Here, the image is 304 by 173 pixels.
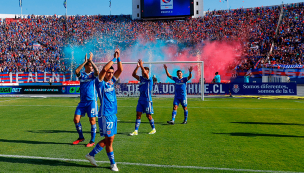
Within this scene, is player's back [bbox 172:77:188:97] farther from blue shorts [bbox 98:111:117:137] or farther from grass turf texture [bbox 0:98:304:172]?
blue shorts [bbox 98:111:117:137]

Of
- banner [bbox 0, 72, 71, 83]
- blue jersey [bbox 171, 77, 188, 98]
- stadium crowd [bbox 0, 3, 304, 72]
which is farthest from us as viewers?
stadium crowd [bbox 0, 3, 304, 72]

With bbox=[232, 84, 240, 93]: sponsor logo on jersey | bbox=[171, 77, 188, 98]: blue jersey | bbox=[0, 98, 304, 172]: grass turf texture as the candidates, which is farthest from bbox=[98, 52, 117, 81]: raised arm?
bbox=[232, 84, 240, 93]: sponsor logo on jersey

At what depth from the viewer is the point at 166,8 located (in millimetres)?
44719

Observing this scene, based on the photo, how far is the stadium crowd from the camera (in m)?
39.4

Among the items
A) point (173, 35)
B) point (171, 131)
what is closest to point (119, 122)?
point (171, 131)

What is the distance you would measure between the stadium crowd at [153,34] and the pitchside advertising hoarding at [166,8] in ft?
9.26

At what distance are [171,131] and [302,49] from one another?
36.4m

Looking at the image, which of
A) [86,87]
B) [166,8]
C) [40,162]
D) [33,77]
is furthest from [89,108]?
[166,8]

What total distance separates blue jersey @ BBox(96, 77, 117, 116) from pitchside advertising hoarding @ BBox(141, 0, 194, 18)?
41402mm

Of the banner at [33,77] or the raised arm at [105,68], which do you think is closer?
the raised arm at [105,68]

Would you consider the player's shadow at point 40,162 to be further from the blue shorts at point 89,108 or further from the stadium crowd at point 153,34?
the stadium crowd at point 153,34

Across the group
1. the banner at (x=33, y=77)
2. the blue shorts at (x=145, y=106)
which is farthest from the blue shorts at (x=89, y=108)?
the banner at (x=33, y=77)

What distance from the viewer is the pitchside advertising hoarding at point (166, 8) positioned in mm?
44125

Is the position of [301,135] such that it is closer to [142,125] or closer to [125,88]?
[142,125]
